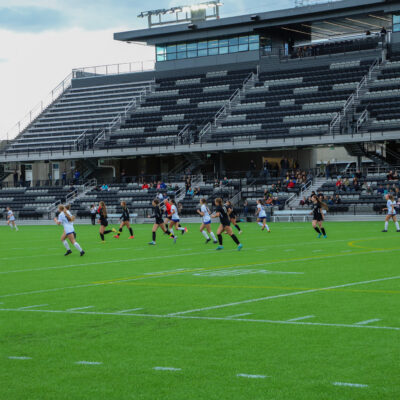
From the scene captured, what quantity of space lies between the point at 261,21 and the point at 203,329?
2224 inches

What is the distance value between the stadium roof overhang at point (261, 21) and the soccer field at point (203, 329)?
41.9 meters

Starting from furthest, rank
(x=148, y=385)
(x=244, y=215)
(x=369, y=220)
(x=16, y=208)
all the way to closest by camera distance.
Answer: (x=16, y=208)
(x=244, y=215)
(x=369, y=220)
(x=148, y=385)

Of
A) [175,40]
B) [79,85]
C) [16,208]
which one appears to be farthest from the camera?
[79,85]

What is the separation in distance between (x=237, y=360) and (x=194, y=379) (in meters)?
0.92

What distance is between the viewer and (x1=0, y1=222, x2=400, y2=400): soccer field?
696 cm

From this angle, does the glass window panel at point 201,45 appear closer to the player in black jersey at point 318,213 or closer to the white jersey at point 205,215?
the player in black jersey at point 318,213

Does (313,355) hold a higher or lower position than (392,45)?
lower

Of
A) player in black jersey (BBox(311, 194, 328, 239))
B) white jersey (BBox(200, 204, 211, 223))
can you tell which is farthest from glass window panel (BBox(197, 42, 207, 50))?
white jersey (BBox(200, 204, 211, 223))

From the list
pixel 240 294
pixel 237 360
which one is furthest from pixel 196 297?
pixel 237 360

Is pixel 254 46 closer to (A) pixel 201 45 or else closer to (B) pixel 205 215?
(A) pixel 201 45

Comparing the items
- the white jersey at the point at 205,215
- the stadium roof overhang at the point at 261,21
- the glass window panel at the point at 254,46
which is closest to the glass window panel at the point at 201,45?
the stadium roof overhang at the point at 261,21

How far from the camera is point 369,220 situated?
42938mm

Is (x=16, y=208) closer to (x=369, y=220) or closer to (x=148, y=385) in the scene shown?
(x=369, y=220)

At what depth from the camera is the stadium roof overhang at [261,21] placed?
188ft
